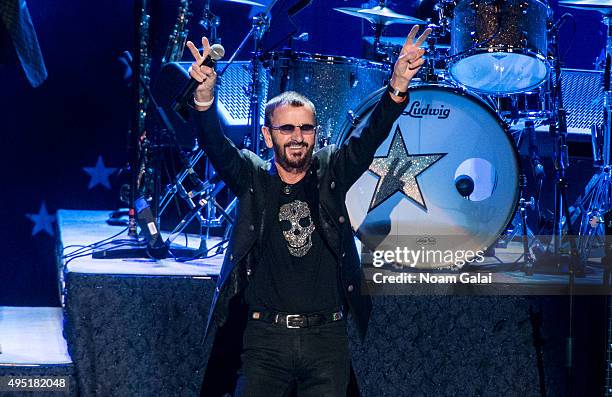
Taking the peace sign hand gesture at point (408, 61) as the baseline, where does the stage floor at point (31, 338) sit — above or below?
below

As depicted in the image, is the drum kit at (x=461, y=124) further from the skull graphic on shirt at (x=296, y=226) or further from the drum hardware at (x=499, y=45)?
the skull graphic on shirt at (x=296, y=226)

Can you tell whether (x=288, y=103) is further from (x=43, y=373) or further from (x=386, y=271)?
(x=43, y=373)

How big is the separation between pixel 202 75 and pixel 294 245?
897mm

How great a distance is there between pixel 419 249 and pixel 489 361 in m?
0.82

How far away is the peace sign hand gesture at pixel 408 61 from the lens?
3.99 m

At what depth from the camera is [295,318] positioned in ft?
13.1

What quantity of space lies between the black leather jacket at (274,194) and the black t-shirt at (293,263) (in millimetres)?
41

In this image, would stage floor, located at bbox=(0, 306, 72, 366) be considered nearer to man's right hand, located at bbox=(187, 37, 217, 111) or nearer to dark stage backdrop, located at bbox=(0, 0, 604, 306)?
dark stage backdrop, located at bbox=(0, 0, 604, 306)

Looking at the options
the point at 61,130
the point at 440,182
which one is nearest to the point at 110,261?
the point at 440,182

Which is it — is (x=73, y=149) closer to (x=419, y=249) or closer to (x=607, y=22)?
(x=419, y=249)

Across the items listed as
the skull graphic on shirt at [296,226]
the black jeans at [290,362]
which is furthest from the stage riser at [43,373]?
the skull graphic on shirt at [296,226]

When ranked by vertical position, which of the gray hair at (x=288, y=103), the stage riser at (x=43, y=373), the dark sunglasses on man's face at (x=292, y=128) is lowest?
the stage riser at (x=43, y=373)

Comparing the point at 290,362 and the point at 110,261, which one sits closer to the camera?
the point at 290,362
